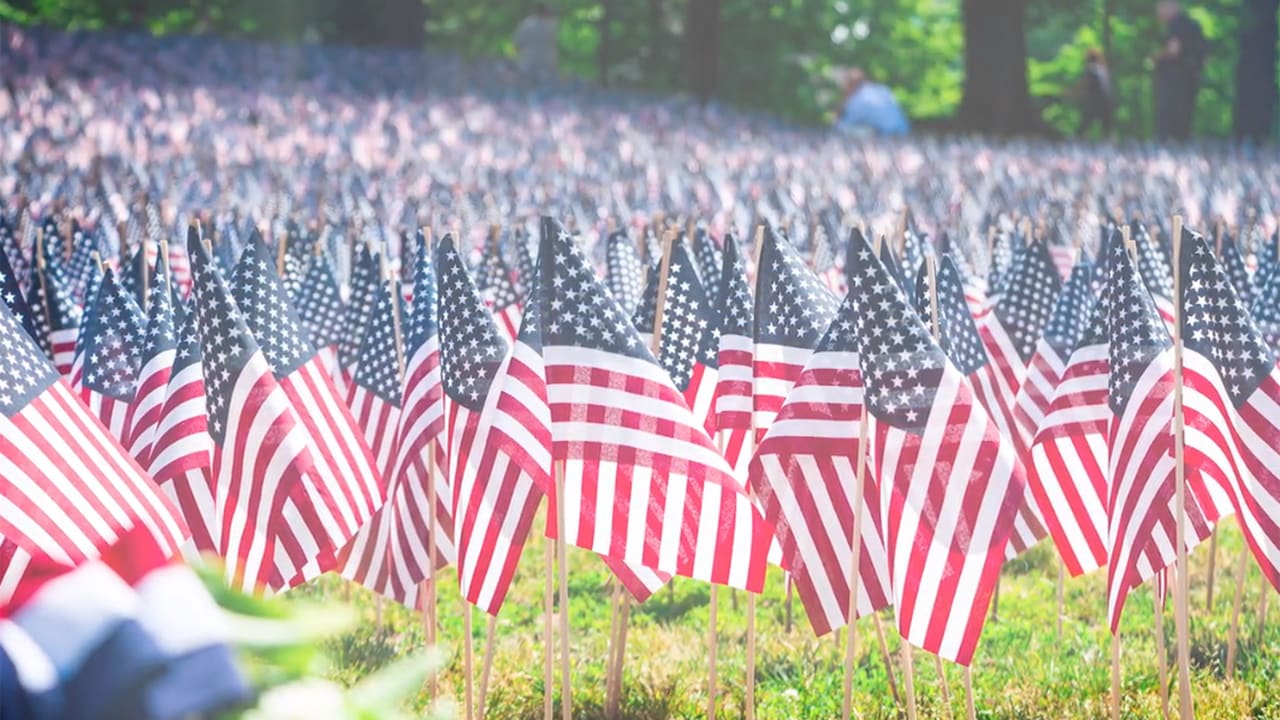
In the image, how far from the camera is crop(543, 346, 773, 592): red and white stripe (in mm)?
6012

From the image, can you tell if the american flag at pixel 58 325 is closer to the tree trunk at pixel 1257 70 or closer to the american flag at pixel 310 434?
the american flag at pixel 310 434

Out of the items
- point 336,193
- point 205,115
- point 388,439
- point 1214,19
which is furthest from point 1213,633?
point 1214,19

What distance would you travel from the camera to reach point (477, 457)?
6191 mm

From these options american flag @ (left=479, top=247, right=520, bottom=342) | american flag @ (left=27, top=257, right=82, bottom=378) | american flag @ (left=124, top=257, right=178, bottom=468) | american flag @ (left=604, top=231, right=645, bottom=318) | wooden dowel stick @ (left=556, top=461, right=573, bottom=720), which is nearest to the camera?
wooden dowel stick @ (left=556, top=461, right=573, bottom=720)

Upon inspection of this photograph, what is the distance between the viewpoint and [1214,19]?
4441 centimetres

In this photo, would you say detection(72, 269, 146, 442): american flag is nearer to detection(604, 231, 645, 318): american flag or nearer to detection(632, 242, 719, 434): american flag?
detection(632, 242, 719, 434): american flag

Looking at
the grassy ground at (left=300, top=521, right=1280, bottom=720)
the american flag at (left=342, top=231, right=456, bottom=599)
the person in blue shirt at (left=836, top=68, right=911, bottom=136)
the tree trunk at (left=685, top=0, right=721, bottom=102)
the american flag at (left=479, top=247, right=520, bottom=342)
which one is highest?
the tree trunk at (left=685, top=0, right=721, bottom=102)

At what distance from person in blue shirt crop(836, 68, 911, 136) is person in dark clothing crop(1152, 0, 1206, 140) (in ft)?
14.2

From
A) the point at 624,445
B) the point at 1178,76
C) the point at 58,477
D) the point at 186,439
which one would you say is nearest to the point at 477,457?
the point at 624,445

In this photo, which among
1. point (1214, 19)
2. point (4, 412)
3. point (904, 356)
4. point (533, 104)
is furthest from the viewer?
point (1214, 19)

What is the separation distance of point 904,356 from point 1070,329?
8.18ft

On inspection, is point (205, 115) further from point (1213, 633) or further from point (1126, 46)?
point (1126, 46)

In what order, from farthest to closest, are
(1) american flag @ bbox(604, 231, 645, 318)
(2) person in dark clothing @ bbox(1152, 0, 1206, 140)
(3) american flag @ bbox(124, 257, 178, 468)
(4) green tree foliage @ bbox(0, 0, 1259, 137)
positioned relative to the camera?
(4) green tree foliage @ bbox(0, 0, 1259, 137) < (2) person in dark clothing @ bbox(1152, 0, 1206, 140) < (1) american flag @ bbox(604, 231, 645, 318) < (3) american flag @ bbox(124, 257, 178, 468)

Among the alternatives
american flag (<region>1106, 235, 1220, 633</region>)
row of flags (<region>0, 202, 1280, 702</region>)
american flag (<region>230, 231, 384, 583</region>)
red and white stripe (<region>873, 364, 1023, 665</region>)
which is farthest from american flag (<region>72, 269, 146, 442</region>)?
american flag (<region>1106, 235, 1220, 633</region>)
